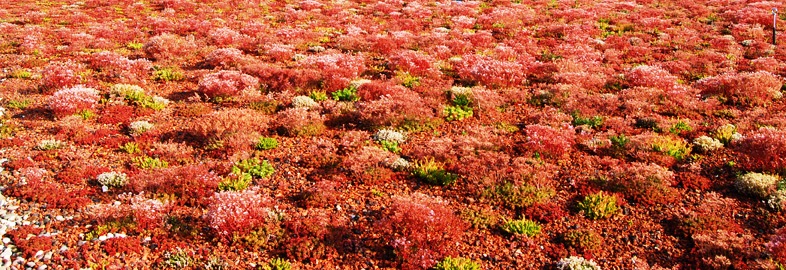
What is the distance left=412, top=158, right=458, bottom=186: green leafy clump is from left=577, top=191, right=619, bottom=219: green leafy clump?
2.66 meters

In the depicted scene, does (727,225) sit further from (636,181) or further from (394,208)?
(394,208)

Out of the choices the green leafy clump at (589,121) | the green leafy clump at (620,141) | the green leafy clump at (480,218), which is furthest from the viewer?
the green leafy clump at (589,121)

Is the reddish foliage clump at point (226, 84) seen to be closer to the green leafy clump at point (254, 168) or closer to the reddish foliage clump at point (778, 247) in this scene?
the green leafy clump at point (254, 168)

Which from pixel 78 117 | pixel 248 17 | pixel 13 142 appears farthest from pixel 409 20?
pixel 13 142

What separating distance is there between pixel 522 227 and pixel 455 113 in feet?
19.4

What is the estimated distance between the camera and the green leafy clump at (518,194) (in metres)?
10.1

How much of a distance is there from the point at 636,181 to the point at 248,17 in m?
26.2

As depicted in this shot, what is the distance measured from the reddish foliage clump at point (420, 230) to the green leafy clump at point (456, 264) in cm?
17

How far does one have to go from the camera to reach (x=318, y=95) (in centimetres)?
1593

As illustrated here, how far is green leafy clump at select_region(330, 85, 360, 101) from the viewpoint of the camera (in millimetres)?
15961

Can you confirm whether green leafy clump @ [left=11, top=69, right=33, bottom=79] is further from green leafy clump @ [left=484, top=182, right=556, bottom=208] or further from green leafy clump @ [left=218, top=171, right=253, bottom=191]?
green leafy clump @ [left=484, top=182, right=556, bottom=208]

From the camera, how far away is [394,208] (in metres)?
9.62

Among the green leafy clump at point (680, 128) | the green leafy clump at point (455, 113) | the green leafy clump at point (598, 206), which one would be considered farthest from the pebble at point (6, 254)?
the green leafy clump at point (680, 128)

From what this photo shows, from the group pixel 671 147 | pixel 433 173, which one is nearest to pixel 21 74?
pixel 433 173
